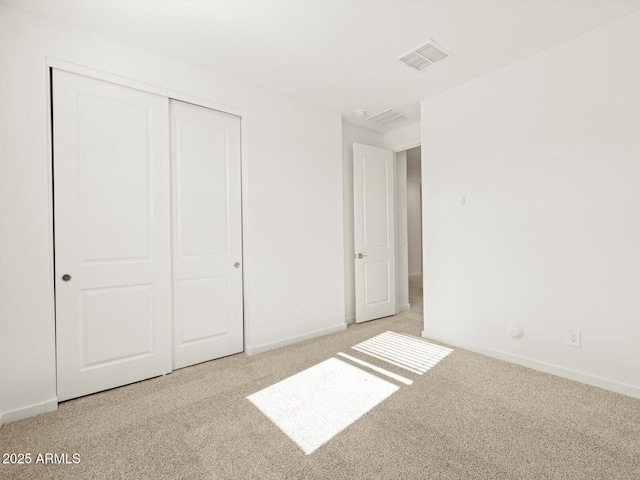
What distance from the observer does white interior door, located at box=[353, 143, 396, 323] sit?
4.11 m

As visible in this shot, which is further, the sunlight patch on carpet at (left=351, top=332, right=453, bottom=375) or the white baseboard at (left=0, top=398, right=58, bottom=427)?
the sunlight patch on carpet at (left=351, top=332, right=453, bottom=375)

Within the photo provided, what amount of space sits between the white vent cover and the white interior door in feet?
4.59

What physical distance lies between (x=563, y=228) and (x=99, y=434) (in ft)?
11.9

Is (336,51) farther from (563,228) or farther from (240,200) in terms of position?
(563,228)

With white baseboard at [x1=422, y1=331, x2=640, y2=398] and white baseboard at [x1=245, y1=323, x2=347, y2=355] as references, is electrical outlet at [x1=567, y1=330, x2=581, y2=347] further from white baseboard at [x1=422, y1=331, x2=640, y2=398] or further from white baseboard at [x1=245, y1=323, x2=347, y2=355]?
white baseboard at [x1=245, y1=323, x2=347, y2=355]

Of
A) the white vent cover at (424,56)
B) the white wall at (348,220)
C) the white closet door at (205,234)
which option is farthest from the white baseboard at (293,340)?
the white vent cover at (424,56)

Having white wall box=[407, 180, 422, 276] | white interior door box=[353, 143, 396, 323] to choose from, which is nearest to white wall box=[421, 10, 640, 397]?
white interior door box=[353, 143, 396, 323]

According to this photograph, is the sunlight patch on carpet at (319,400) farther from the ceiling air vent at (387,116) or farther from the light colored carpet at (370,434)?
the ceiling air vent at (387,116)

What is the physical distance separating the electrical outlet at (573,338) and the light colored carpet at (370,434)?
308 millimetres

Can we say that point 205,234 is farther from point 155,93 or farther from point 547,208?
point 547,208

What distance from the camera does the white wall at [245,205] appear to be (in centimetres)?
203

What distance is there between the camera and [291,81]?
10.2 ft

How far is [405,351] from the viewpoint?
3.12 m

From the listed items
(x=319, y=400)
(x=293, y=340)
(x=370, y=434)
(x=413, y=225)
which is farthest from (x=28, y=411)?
(x=413, y=225)
